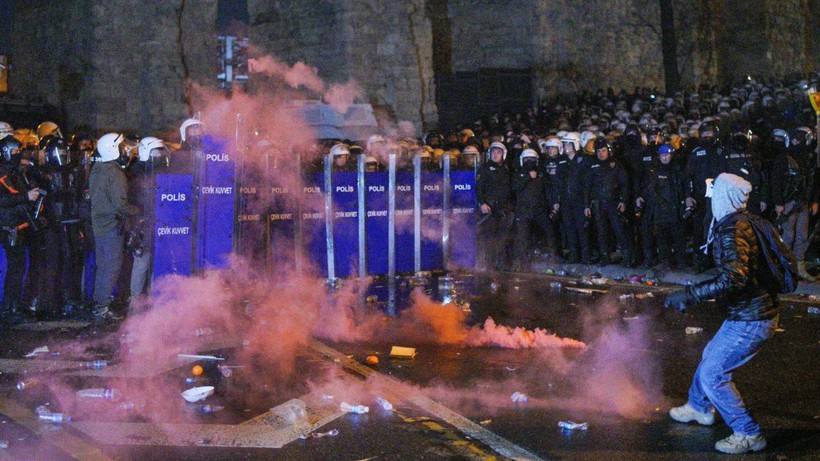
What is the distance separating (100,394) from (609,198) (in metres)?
8.72

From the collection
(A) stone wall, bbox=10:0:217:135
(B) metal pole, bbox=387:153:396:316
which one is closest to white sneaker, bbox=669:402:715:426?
(B) metal pole, bbox=387:153:396:316

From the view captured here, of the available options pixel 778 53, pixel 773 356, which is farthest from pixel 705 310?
pixel 778 53

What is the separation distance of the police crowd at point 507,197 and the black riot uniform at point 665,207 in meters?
0.02

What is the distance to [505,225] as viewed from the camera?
Result: 1437cm

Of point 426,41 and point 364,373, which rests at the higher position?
point 426,41

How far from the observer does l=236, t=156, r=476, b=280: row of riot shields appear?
11688 mm

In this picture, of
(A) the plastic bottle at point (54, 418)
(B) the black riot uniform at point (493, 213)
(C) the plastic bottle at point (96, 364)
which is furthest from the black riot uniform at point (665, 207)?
(A) the plastic bottle at point (54, 418)

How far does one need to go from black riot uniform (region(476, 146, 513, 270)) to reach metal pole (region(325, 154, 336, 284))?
9.02 ft

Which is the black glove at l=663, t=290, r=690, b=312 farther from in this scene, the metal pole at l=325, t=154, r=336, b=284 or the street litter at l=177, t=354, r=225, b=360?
the metal pole at l=325, t=154, r=336, b=284

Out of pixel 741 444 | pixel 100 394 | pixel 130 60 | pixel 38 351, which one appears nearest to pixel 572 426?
pixel 741 444

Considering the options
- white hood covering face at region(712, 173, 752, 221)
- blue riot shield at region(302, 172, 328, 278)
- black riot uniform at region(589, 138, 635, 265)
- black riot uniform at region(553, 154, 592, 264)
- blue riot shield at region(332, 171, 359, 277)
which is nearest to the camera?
white hood covering face at region(712, 173, 752, 221)

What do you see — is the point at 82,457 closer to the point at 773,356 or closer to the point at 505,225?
the point at 773,356

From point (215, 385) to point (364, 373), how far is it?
124cm

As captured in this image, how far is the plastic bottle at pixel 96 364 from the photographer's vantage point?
7.59m
